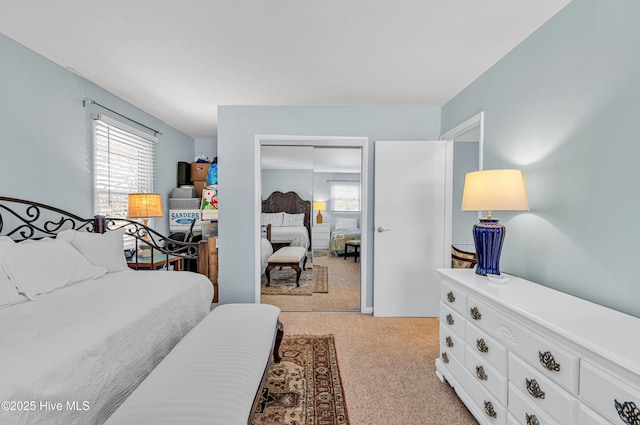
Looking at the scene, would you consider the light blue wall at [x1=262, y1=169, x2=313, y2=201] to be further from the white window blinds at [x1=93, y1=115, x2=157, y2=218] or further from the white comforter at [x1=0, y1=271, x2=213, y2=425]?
the white comforter at [x1=0, y1=271, x2=213, y2=425]

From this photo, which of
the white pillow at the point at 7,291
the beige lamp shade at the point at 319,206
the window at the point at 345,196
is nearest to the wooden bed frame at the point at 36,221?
the white pillow at the point at 7,291

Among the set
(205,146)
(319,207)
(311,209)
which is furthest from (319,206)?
(205,146)

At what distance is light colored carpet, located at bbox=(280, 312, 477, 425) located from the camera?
1691 mm

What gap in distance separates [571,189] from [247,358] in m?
1.98

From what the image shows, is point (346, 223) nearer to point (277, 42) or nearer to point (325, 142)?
point (325, 142)

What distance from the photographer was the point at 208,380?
45.3 inches

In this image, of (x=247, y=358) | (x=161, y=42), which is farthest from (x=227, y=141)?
(x=247, y=358)

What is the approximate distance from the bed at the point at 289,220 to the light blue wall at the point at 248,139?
123 cm

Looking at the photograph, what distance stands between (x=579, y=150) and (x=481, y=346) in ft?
3.98

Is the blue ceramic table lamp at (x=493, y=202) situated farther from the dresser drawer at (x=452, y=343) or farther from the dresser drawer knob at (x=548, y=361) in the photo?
the dresser drawer knob at (x=548, y=361)

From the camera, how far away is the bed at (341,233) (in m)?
4.58

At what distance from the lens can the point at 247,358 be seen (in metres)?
1.34

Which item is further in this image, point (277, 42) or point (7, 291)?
point (277, 42)

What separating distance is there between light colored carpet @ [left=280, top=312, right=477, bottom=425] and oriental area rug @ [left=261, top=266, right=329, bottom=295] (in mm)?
693
